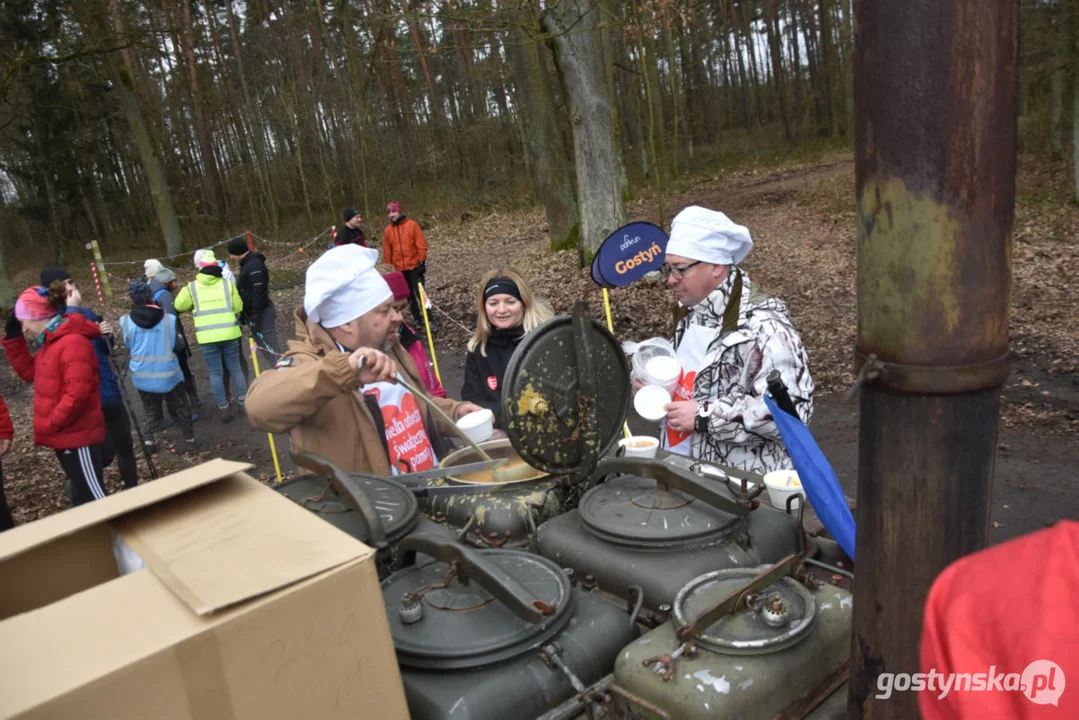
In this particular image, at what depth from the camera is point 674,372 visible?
3.14 metres

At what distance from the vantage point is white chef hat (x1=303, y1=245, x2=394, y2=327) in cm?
285

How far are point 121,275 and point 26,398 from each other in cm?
1372

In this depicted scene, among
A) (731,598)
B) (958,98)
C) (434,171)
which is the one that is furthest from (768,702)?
(434,171)

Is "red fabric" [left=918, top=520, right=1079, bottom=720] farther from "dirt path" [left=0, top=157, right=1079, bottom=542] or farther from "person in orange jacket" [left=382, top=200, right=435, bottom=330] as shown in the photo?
"person in orange jacket" [left=382, top=200, right=435, bottom=330]

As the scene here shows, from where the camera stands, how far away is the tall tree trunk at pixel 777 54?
91.5 feet

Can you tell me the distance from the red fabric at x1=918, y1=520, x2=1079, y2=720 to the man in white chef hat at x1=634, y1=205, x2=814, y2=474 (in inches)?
79.3

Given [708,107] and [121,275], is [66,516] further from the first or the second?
[708,107]

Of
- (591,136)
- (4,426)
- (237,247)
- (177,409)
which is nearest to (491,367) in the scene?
(4,426)

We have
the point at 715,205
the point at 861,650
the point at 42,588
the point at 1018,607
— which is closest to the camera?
the point at 1018,607

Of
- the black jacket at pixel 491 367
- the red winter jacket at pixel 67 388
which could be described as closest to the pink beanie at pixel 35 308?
the red winter jacket at pixel 67 388

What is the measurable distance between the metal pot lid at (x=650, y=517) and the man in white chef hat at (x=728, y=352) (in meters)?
0.88

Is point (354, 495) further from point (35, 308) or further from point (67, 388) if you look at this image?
point (35, 308)

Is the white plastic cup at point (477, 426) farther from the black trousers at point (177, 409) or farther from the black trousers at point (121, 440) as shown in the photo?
the black trousers at point (177, 409)

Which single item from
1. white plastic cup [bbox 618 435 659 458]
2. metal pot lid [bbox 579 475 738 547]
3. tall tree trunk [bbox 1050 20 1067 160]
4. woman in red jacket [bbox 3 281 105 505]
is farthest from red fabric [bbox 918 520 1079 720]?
tall tree trunk [bbox 1050 20 1067 160]
